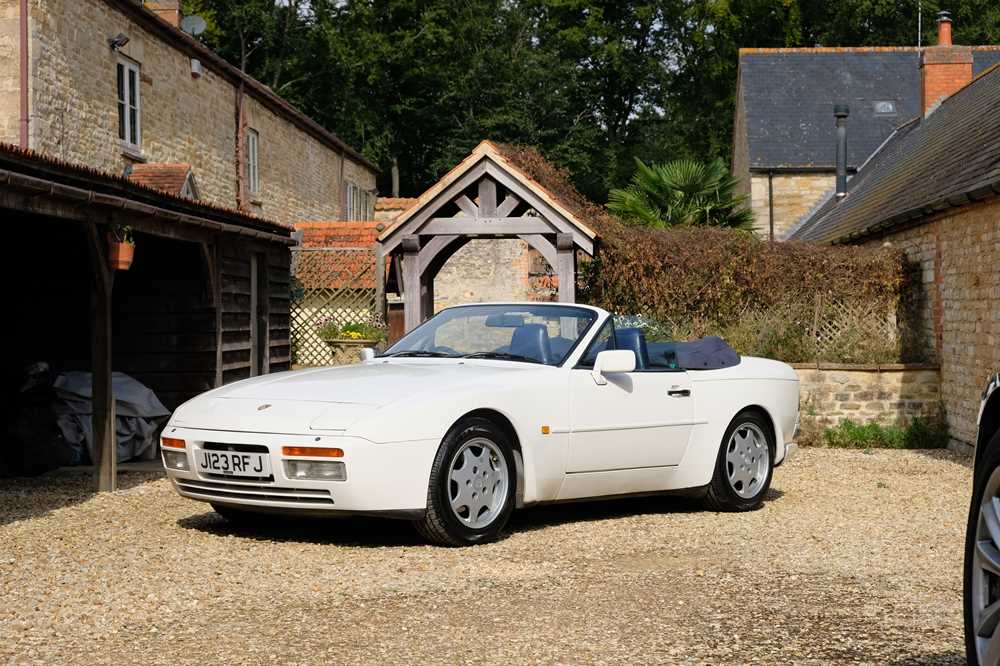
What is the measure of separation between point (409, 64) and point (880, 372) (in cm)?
3286

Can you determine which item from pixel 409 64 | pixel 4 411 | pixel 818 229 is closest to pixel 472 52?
pixel 409 64

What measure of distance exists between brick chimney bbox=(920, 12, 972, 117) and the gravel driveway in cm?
1932

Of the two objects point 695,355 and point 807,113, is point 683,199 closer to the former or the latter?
point 695,355

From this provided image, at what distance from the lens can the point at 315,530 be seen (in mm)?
7531

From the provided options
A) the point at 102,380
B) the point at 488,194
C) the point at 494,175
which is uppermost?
the point at 494,175

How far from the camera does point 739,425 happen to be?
28.8ft

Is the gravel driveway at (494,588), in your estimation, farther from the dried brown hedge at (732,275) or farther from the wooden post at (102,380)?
the dried brown hedge at (732,275)

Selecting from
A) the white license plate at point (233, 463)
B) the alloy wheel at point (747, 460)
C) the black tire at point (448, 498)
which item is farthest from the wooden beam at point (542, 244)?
the white license plate at point (233, 463)

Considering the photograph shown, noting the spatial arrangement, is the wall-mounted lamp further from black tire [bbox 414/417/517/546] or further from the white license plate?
black tire [bbox 414/417/517/546]

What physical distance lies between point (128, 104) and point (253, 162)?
699 cm

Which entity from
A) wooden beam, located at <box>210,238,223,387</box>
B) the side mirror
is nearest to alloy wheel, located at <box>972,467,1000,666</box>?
the side mirror

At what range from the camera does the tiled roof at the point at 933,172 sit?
14.3m

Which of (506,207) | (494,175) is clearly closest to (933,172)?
(506,207)

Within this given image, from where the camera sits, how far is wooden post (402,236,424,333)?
15.6 metres
